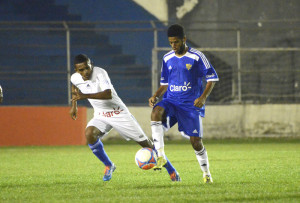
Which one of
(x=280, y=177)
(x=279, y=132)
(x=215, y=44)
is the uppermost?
(x=215, y=44)

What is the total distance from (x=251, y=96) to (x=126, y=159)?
8146 millimetres

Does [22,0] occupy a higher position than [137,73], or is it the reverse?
[22,0]

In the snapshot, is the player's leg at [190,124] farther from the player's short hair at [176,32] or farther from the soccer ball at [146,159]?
the player's short hair at [176,32]

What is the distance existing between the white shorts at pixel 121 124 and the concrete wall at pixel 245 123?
10.1m

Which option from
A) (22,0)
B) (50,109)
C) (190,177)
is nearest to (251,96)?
(50,109)

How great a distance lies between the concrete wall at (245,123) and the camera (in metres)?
18.3

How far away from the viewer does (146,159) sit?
737 centimetres

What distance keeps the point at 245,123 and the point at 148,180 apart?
35.1ft

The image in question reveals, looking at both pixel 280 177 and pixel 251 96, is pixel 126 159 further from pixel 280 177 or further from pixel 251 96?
pixel 251 96

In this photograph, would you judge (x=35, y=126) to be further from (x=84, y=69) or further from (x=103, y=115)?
(x=84, y=69)

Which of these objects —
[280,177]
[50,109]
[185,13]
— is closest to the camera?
[280,177]

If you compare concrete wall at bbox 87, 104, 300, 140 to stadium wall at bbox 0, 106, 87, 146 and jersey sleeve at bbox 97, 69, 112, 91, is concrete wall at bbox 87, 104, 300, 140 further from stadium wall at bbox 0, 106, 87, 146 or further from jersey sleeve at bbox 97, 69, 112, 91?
jersey sleeve at bbox 97, 69, 112, 91

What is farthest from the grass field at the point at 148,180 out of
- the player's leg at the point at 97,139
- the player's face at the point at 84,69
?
the player's face at the point at 84,69

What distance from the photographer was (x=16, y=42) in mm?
19812
